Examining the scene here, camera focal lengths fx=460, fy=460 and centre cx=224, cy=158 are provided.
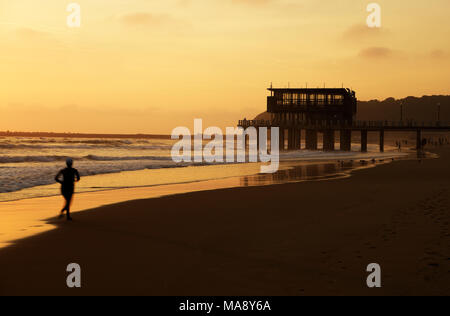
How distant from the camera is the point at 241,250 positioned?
28.2ft

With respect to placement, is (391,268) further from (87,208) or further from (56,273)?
(87,208)

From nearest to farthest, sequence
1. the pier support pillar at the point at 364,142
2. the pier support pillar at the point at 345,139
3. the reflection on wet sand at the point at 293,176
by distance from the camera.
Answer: the reflection on wet sand at the point at 293,176, the pier support pillar at the point at 364,142, the pier support pillar at the point at 345,139

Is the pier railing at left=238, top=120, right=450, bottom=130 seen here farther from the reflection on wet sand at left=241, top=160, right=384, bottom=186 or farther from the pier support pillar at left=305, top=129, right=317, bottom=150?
the reflection on wet sand at left=241, top=160, right=384, bottom=186

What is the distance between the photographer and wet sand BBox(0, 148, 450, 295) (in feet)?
21.3

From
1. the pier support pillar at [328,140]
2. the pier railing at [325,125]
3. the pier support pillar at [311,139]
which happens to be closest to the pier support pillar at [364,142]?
the pier railing at [325,125]

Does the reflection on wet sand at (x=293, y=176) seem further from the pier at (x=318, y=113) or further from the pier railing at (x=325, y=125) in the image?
the pier at (x=318, y=113)

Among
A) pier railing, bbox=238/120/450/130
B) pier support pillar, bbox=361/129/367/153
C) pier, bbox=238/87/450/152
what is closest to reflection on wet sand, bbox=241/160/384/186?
pier support pillar, bbox=361/129/367/153

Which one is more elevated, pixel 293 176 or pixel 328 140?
pixel 328 140

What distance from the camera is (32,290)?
6367 millimetres

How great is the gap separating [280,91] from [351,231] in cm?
7221

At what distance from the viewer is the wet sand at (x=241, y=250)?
21.3 ft

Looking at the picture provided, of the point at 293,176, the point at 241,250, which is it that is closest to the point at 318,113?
the point at 293,176

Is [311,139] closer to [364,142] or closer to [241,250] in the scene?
[364,142]

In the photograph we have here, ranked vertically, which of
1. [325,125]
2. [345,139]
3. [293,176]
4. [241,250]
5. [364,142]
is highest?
[325,125]
